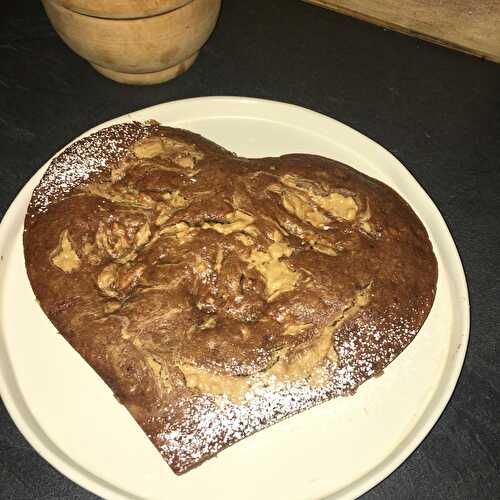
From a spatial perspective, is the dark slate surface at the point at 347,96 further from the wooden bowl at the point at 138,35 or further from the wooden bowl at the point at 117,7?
Answer: the wooden bowl at the point at 117,7

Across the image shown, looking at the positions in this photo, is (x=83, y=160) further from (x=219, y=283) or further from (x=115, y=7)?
(x=219, y=283)

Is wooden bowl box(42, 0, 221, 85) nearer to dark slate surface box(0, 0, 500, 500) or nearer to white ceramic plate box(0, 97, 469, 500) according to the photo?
dark slate surface box(0, 0, 500, 500)

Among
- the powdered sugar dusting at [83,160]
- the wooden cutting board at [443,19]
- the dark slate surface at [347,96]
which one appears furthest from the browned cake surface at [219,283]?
the wooden cutting board at [443,19]

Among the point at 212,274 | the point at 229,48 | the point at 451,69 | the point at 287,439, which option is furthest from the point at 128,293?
the point at 451,69

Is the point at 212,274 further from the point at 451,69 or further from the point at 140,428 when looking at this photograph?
the point at 451,69

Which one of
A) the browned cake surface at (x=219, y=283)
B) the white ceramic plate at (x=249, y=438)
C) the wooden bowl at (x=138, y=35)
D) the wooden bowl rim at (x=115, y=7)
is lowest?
the white ceramic plate at (x=249, y=438)

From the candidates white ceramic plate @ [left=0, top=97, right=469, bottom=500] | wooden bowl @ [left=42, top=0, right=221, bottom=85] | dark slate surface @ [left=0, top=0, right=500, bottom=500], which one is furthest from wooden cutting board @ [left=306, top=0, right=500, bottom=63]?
white ceramic plate @ [left=0, top=97, right=469, bottom=500]
